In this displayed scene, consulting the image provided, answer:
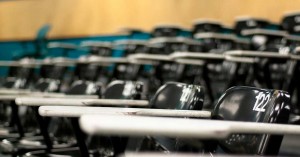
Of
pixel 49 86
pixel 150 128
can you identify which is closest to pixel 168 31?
pixel 49 86

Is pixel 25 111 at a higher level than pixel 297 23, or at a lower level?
lower

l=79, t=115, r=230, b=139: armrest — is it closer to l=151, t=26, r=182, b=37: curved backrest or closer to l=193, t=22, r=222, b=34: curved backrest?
l=193, t=22, r=222, b=34: curved backrest

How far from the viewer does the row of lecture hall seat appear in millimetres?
1198

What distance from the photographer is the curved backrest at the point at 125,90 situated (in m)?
2.67

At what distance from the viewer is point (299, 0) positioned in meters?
6.27

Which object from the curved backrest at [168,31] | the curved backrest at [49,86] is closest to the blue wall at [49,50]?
the curved backrest at [168,31]

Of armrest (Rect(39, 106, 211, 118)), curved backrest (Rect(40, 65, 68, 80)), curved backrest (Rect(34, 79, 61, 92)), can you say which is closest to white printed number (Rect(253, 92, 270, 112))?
armrest (Rect(39, 106, 211, 118))

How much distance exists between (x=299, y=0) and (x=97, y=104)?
4552mm

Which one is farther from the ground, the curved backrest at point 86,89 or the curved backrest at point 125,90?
the curved backrest at point 125,90

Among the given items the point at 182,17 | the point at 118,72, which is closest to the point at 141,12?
the point at 182,17

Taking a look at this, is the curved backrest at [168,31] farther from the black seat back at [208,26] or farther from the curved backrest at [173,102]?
the curved backrest at [173,102]

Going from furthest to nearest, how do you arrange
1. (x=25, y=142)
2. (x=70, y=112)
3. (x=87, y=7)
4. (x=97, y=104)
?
(x=87, y=7) → (x=25, y=142) → (x=97, y=104) → (x=70, y=112)

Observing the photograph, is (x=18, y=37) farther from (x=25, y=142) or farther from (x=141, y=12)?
(x=25, y=142)

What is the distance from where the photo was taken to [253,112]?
1.78m
